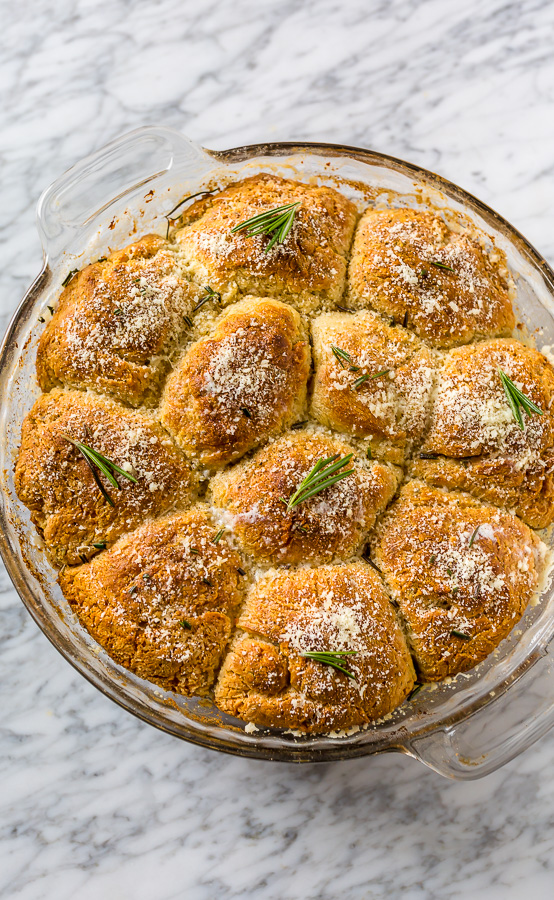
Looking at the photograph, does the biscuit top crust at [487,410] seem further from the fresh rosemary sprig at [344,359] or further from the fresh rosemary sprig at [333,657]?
the fresh rosemary sprig at [333,657]

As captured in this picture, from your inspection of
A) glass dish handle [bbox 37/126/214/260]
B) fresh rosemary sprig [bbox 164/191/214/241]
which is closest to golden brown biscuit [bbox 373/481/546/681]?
fresh rosemary sprig [bbox 164/191/214/241]

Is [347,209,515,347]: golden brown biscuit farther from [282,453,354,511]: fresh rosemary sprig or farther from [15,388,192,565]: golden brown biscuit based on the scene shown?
[15,388,192,565]: golden brown biscuit

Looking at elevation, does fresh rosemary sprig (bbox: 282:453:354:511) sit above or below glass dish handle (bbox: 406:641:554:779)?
above

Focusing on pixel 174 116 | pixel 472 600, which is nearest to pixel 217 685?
pixel 472 600


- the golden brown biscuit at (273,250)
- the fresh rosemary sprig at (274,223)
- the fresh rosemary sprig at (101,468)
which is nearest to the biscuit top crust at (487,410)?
the golden brown biscuit at (273,250)

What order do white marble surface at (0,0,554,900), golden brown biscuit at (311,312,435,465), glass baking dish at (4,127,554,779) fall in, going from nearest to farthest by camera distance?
golden brown biscuit at (311,312,435,465)
glass baking dish at (4,127,554,779)
white marble surface at (0,0,554,900)

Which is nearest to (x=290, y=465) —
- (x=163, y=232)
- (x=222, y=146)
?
(x=163, y=232)
